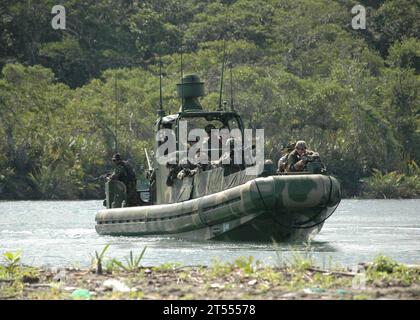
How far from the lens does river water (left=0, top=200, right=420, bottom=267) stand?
20.7 metres

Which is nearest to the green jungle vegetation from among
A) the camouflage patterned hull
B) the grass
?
the camouflage patterned hull

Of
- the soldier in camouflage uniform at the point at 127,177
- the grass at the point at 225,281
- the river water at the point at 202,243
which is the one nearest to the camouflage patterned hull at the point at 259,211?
the river water at the point at 202,243

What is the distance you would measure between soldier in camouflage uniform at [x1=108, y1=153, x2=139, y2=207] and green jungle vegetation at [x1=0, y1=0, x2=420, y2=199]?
15.2 metres

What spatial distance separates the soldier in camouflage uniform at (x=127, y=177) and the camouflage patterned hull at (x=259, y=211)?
7.33 feet

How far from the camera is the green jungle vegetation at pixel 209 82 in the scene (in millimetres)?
51906

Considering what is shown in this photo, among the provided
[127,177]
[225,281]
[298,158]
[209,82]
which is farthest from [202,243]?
[209,82]

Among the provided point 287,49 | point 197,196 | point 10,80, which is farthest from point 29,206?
point 287,49

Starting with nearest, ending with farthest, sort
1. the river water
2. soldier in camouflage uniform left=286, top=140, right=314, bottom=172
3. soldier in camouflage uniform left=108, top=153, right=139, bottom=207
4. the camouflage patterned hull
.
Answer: the river water → the camouflage patterned hull → soldier in camouflage uniform left=286, top=140, right=314, bottom=172 → soldier in camouflage uniform left=108, top=153, right=139, bottom=207

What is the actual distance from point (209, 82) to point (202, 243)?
35094 mm

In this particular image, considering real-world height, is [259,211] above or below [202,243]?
above

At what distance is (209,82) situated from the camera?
58312mm

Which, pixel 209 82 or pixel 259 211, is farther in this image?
pixel 209 82

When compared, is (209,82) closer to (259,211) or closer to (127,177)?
(127,177)

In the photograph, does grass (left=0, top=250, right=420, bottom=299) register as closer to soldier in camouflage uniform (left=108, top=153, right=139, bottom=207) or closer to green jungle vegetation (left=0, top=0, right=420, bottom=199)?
soldier in camouflage uniform (left=108, top=153, right=139, bottom=207)
